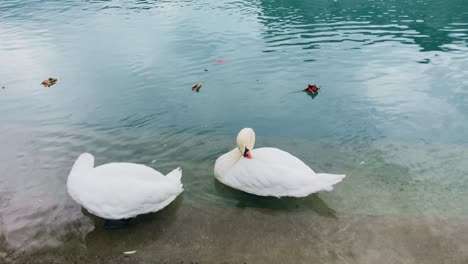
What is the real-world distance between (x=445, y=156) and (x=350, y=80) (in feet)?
12.6

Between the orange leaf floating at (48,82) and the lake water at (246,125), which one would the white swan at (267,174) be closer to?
the lake water at (246,125)

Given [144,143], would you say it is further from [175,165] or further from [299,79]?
[299,79]

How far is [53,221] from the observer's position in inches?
194

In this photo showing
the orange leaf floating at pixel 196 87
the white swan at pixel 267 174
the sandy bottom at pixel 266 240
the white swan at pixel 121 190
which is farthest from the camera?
the orange leaf floating at pixel 196 87

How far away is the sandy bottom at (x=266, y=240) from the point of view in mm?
4227

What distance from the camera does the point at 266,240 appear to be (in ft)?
14.8

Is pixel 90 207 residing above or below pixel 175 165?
above

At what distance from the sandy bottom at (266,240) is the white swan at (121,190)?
329mm

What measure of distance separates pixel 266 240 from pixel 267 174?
2.83ft

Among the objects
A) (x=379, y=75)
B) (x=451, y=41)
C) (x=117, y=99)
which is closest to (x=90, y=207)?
(x=117, y=99)

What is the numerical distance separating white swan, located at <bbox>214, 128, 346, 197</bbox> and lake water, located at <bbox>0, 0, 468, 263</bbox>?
0.26 m

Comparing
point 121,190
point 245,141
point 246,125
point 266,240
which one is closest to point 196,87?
point 246,125

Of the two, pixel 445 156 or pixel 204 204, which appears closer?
pixel 204 204

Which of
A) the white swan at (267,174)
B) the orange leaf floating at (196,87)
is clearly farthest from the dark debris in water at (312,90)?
the white swan at (267,174)
